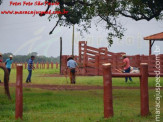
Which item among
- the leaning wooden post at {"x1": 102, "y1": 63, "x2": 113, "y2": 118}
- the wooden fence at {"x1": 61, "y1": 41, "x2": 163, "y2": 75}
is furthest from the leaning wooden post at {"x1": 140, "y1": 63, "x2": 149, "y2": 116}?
the wooden fence at {"x1": 61, "y1": 41, "x2": 163, "y2": 75}

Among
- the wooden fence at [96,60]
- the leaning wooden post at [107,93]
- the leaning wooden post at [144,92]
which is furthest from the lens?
the wooden fence at [96,60]

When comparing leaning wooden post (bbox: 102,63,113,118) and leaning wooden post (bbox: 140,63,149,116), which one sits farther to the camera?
leaning wooden post (bbox: 140,63,149,116)

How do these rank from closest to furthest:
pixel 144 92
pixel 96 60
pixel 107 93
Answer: pixel 107 93 → pixel 144 92 → pixel 96 60

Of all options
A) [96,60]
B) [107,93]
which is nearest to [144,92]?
[107,93]

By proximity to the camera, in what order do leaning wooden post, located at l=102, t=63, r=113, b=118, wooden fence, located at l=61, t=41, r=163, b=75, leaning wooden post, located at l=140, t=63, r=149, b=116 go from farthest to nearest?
1. wooden fence, located at l=61, t=41, r=163, b=75
2. leaning wooden post, located at l=140, t=63, r=149, b=116
3. leaning wooden post, located at l=102, t=63, r=113, b=118

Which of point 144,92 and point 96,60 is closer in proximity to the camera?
point 144,92

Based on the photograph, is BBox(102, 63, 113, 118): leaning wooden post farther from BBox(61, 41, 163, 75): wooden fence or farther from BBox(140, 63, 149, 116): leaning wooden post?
BBox(61, 41, 163, 75): wooden fence


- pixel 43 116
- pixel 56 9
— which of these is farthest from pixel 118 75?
pixel 56 9

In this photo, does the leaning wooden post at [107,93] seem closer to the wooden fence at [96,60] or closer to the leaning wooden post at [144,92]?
the leaning wooden post at [144,92]

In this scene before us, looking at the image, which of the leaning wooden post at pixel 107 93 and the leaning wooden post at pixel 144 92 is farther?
the leaning wooden post at pixel 144 92

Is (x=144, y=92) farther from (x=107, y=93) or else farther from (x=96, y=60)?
(x=96, y=60)

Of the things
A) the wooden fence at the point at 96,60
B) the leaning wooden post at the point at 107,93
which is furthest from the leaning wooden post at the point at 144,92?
the wooden fence at the point at 96,60

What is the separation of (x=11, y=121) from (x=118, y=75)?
259cm

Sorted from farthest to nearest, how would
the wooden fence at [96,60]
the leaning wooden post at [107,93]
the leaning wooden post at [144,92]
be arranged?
the wooden fence at [96,60], the leaning wooden post at [144,92], the leaning wooden post at [107,93]
